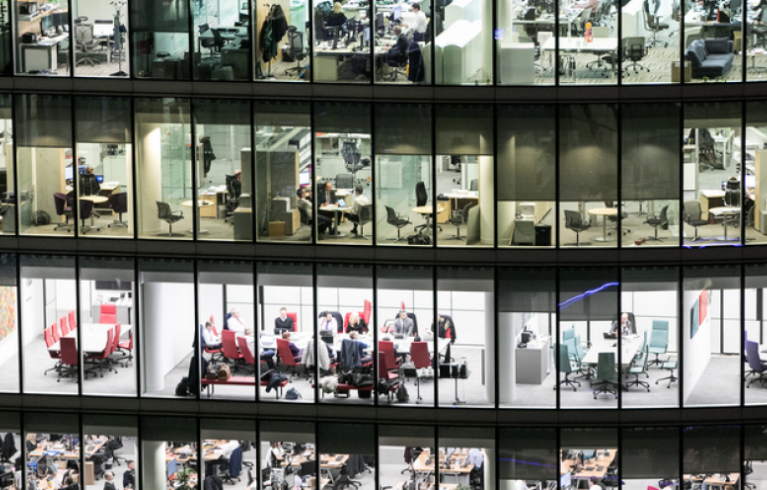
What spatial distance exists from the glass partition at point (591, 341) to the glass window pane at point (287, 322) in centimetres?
529

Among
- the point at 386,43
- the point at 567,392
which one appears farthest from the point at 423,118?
the point at 567,392

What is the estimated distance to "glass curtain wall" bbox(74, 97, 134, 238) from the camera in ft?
125

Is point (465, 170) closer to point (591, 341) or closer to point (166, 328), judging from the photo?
point (591, 341)

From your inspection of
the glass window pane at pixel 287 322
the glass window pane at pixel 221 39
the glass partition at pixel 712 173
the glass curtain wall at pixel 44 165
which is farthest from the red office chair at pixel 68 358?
the glass partition at pixel 712 173

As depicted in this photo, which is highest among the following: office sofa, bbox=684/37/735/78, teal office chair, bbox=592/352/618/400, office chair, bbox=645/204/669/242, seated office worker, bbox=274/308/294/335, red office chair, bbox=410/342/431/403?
office sofa, bbox=684/37/735/78

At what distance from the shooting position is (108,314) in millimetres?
38500

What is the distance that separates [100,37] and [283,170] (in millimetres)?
4735

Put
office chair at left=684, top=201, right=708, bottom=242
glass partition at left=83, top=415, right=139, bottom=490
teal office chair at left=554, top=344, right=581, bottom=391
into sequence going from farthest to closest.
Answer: glass partition at left=83, top=415, right=139, bottom=490 → teal office chair at left=554, top=344, right=581, bottom=391 → office chair at left=684, top=201, right=708, bottom=242

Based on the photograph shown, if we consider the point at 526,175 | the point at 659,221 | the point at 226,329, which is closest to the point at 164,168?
the point at 226,329

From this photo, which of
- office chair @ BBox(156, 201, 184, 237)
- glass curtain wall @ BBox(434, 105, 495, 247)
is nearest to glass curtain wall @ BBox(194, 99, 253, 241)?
office chair @ BBox(156, 201, 184, 237)

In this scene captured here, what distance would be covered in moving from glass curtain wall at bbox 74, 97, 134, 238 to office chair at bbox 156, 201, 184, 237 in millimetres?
627

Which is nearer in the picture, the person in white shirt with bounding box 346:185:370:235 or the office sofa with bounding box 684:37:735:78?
the office sofa with bounding box 684:37:735:78

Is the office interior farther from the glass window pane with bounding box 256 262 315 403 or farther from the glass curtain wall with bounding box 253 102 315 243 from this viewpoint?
the glass window pane with bounding box 256 262 315 403

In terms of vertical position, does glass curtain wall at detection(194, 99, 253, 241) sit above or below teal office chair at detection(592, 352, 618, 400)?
above
